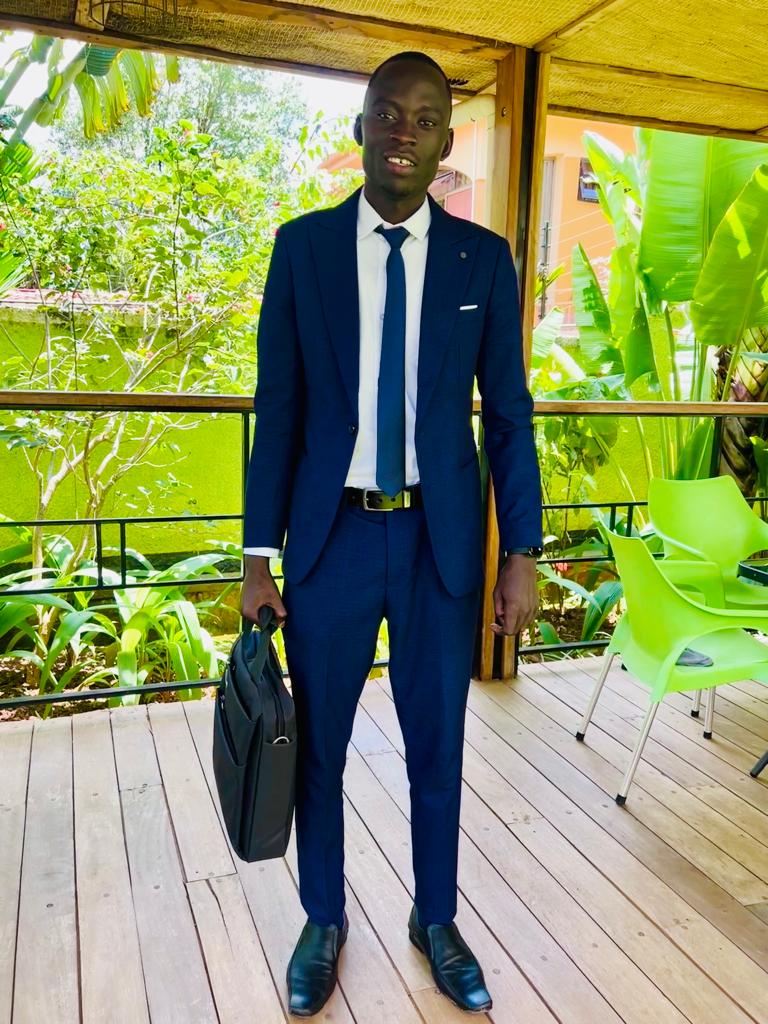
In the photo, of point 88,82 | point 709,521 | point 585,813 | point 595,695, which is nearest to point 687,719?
point 595,695

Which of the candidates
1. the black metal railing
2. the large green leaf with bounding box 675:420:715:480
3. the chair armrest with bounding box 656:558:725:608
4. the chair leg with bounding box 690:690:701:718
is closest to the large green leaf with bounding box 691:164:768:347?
the large green leaf with bounding box 675:420:715:480

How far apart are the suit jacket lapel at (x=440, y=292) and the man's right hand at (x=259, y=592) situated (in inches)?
16.4

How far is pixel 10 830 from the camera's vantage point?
2.26 m

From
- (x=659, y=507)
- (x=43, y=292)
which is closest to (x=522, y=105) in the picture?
(x=659, y=507)

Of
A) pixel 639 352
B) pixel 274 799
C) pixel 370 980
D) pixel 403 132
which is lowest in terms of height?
pixel 370 980

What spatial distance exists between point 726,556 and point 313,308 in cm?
200

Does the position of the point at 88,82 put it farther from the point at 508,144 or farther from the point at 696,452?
the point at 696,452

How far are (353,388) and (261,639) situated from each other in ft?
1.61

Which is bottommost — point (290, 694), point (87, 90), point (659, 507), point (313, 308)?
point (290, 694)

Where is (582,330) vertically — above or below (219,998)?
above

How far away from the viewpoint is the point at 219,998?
1674mm

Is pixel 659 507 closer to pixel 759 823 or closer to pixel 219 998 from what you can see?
pixel 759 823

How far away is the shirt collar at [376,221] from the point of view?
1.56m

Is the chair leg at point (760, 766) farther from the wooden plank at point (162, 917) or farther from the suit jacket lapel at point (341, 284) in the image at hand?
the suit jacket lapel at point (341, 284)
